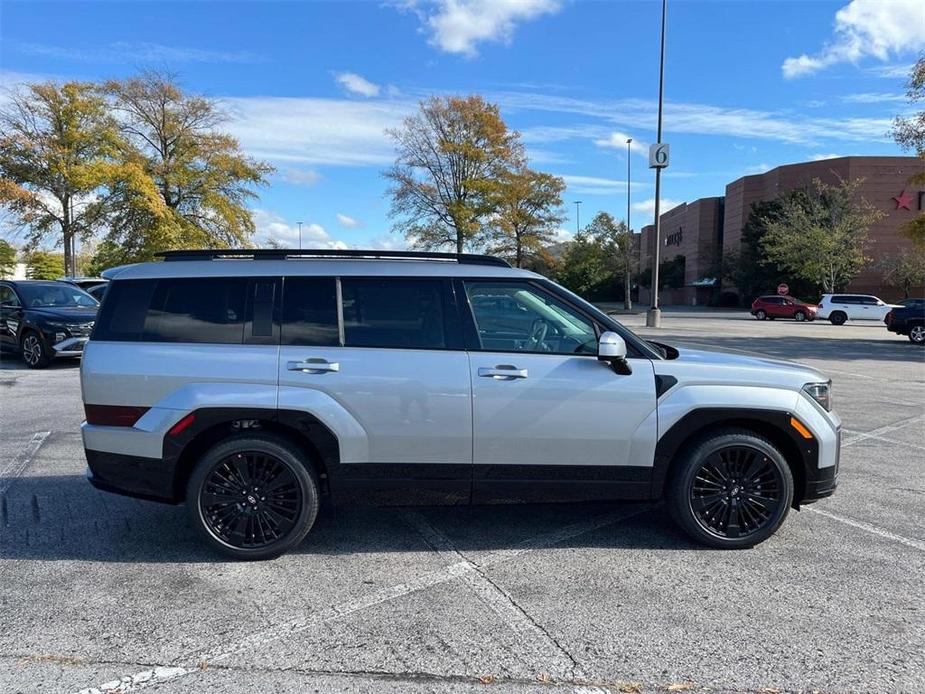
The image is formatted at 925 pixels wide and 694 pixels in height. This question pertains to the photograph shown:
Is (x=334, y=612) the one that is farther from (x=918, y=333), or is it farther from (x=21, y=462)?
(x=918, y=333)

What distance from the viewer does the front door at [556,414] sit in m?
4.00

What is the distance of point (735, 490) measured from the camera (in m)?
4.18

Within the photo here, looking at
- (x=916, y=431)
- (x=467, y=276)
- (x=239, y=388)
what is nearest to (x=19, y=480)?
(x=239, y=388)

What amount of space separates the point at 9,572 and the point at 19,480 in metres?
2.04

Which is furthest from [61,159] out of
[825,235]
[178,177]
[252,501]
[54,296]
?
[825,235]

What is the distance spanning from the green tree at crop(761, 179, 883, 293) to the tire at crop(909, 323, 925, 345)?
26661mm

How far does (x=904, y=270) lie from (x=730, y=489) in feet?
170

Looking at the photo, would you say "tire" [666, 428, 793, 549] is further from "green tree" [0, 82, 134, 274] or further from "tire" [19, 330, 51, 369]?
→ "green tree" [0, 82, 134, 274]

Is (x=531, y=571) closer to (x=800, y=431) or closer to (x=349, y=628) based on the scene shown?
(x=349, y=628)

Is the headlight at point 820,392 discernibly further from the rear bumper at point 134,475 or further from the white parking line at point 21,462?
the white parking line at point 21,462

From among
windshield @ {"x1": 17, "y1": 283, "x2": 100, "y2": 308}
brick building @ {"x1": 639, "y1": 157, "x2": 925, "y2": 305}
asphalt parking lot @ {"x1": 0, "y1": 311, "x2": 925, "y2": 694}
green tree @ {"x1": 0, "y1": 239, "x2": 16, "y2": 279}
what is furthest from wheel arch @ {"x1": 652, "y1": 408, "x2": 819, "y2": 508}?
green tree @ {"x1": 0, "y1": 239, "x2": 16, "y2": 279}

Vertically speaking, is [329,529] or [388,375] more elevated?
[388,375]

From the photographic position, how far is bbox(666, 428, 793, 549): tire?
162 inches

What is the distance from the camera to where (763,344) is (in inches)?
796
